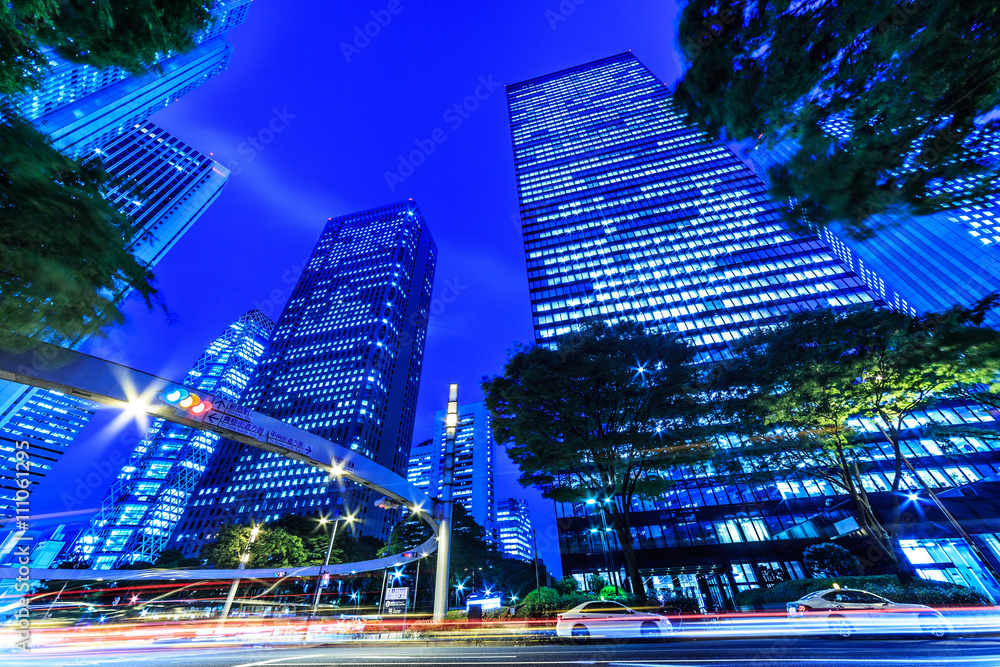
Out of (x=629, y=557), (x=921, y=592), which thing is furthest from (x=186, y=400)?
(x=921, y=592)

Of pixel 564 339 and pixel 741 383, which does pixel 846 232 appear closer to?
pixel 564 339

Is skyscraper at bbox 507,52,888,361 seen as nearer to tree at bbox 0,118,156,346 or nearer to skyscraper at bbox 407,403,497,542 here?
tree at bbox 0,118,156,346

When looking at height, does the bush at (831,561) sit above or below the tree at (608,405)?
below

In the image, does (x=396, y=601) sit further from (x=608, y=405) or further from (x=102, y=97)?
(x=102, y=97)

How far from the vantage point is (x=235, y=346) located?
133 m

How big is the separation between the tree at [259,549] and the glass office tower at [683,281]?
126 feet

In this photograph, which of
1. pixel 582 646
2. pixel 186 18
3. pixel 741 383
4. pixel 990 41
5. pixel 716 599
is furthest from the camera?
pixel 716 599

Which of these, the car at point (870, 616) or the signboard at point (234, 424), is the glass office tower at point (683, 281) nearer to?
the car at point (870, 616)

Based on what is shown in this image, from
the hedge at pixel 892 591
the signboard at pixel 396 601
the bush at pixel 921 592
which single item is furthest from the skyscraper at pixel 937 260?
the signboard at pixel 396 601

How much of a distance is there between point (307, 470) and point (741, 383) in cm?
10886

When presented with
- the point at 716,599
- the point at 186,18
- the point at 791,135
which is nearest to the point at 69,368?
the point at 186,18

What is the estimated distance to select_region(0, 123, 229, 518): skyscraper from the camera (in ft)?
214

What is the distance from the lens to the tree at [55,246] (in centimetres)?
582

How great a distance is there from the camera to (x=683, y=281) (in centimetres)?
6581
